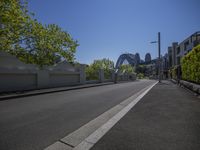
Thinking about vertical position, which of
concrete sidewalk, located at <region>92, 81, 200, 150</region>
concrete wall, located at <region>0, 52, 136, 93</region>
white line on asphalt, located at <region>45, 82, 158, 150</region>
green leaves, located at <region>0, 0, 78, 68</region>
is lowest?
white line on asphalt, located at <region>45, 82, 158, 150</region>

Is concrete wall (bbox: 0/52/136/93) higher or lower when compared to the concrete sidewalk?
higher

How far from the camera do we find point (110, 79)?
3403 cm

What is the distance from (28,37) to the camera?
13391mm

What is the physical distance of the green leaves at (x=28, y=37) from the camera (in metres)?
11.6

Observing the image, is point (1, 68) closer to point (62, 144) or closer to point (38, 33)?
point (38, 33)

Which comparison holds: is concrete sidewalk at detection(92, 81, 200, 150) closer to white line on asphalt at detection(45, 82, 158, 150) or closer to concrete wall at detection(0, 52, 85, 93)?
white line on asphalt at detection(45, 82, 158, 150)

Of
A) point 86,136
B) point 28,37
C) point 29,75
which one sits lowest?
point 86,136

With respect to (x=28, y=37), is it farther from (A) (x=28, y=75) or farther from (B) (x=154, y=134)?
(B) (x=154, y=134)

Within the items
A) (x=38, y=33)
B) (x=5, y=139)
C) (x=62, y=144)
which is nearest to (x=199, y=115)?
(x=62, y=144)

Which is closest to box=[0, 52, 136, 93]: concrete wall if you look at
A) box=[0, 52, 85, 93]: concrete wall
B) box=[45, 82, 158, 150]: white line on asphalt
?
box=[0, 52, 85, 93]: concrete wall

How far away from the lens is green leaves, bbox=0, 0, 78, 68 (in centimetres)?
1161

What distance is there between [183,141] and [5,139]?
12.9 ft

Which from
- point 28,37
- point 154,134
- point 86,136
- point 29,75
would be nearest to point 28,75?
point 29,75

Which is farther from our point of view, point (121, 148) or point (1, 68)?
point (1, 68)
